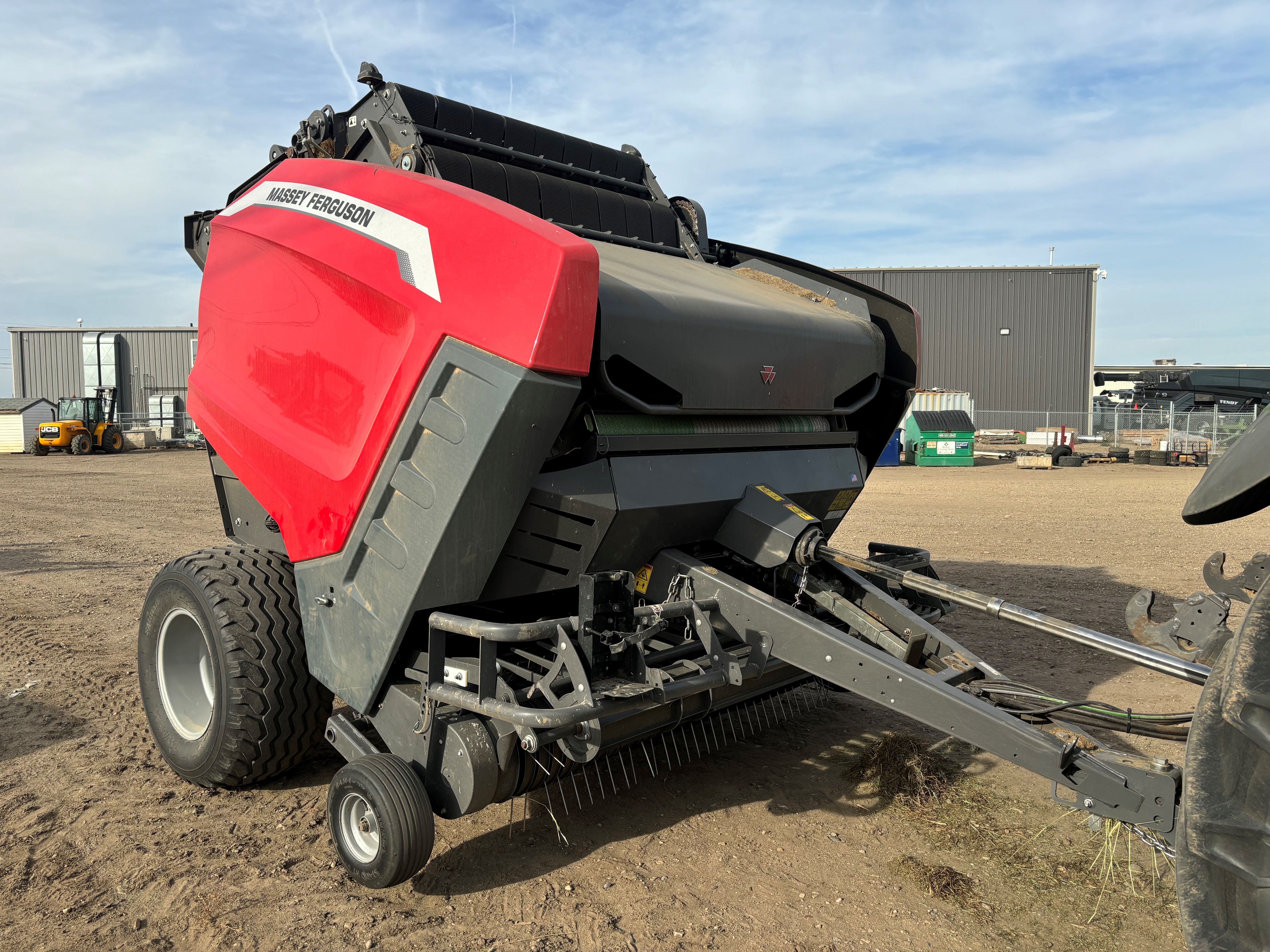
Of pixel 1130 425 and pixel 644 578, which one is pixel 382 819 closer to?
pixel 644 578

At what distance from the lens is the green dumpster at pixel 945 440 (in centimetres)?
2291

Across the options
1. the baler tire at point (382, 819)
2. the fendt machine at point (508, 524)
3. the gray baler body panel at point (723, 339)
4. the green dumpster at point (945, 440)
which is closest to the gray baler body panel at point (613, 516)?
the fendt machine at point (508, 524)

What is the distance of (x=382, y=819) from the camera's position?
2.71 meters

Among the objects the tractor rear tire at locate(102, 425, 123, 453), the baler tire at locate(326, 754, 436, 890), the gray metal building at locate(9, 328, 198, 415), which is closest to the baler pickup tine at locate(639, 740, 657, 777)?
the baler tire at locate(326, 754, 436, 890)

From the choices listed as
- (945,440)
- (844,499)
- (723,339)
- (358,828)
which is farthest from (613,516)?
(945,440)

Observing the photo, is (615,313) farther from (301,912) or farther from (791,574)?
(301,912)

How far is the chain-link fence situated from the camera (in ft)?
78.2

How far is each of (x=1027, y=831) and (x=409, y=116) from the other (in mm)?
3740

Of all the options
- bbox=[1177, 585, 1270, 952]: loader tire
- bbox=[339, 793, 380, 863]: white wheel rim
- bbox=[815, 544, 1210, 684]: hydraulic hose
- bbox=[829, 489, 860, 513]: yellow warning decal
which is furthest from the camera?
bbox=[829, 489, 860, 513]: yellow warning decal

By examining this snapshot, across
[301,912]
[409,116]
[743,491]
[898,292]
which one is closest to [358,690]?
[301,912]

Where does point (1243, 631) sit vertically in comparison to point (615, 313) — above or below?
below

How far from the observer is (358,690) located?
10.1 ft

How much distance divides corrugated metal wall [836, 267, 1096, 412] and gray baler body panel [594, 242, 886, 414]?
31.7 meters

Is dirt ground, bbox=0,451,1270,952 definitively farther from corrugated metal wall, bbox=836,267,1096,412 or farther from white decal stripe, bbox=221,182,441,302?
corrugated metal wall, bbox=836,267,1096,412
